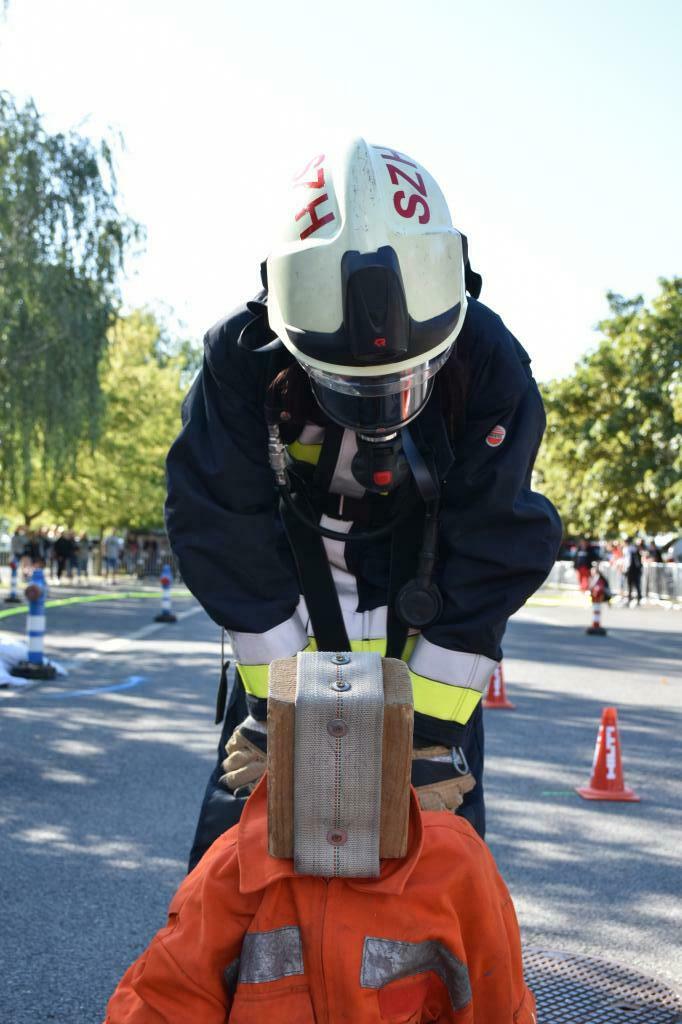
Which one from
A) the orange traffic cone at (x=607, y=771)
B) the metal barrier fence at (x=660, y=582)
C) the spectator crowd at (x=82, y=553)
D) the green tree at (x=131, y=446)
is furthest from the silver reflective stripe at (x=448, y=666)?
the green tree at (x=131, y=446)

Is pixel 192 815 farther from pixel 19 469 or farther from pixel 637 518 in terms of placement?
pixel 637 518

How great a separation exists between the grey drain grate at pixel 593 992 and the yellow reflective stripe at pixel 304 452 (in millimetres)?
1880

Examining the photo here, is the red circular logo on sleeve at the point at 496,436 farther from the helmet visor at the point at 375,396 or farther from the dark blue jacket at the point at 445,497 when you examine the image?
the helmet visor at the point at 375,396

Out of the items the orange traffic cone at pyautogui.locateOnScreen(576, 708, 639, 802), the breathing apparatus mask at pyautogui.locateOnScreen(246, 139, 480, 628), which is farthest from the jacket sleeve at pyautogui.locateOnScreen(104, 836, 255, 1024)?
the orange traffic cone at pyautogui.locateOnScreen(576, 708, 639, 802)

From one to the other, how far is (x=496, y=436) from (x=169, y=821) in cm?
377

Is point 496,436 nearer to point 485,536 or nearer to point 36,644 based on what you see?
point 485,536

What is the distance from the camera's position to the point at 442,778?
2.51 meters

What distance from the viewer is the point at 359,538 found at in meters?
2.70

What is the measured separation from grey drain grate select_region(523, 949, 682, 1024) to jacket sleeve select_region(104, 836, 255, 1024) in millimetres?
1785

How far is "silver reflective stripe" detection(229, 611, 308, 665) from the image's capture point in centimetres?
260

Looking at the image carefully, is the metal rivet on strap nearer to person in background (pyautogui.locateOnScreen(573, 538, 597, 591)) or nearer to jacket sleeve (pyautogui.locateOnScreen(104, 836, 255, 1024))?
jacket sleeve (pyautogui.locateOnScreen(104, 836, 255, 1024))

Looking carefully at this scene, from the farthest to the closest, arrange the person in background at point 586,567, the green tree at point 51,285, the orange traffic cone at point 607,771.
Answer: the person in background at point 586,567, the green tree at point 51,285, the orange traffic cone at point 607,771

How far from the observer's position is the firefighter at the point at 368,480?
2465mm

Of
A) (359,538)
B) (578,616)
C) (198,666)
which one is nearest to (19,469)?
(198,666)
